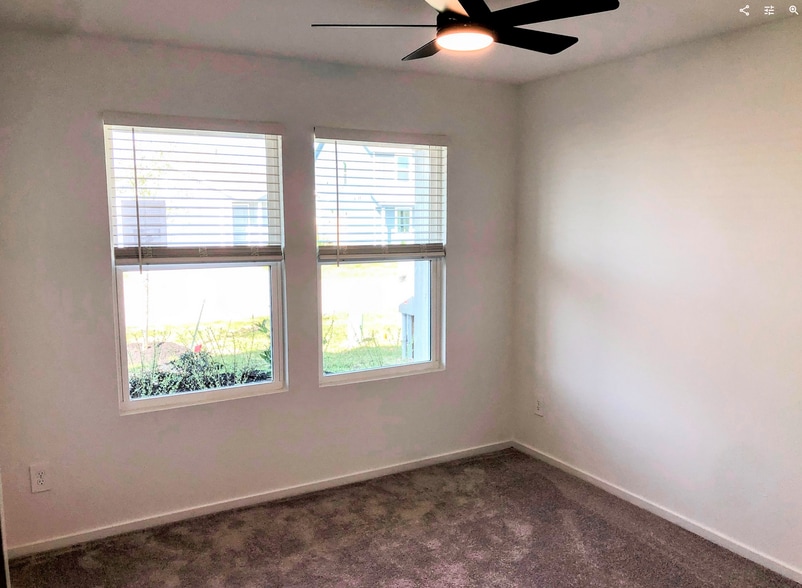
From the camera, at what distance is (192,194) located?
295 cm

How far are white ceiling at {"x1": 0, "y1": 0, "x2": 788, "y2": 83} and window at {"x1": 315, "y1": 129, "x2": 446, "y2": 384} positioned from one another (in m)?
0.57

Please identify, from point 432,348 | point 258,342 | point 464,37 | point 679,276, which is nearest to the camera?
point 464,37

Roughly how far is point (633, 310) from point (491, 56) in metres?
1.60

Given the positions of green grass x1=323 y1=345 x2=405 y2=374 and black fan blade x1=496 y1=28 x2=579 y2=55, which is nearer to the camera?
black fan blade x1=496 y1=28 x2=579 y2=55

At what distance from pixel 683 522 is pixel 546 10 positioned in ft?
8.46

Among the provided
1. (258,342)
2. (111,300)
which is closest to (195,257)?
(111,300)

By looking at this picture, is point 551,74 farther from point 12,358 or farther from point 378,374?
point 12,358

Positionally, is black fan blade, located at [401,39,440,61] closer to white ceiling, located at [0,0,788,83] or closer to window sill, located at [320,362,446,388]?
white ceiling, located at [0,0,788,83]

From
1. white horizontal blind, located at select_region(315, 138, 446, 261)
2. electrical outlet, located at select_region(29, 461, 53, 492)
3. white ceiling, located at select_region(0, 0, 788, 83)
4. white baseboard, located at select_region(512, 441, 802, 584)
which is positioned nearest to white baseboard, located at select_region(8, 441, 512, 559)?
electrical outlet, located at select_region(29, 461, 53, 492)

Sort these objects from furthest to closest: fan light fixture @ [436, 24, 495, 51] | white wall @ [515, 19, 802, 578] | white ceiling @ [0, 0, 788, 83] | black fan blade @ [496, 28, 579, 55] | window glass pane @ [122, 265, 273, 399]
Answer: window glass pane @ [122, 265, 273, 399] < white wall @ [515, 19, 802, 578] < white ceiling @ [0, 0, 788, 83] < black fan blade @ [496, 28, 579, 55] < fan light fixture @ [436, 24, 495, 51]

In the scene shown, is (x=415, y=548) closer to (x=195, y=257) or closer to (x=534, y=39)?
(x=195, y=257)

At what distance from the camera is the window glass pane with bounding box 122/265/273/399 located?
2.95 metres

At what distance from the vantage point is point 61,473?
2.75 meters

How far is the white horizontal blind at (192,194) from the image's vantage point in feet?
A: 9.20
